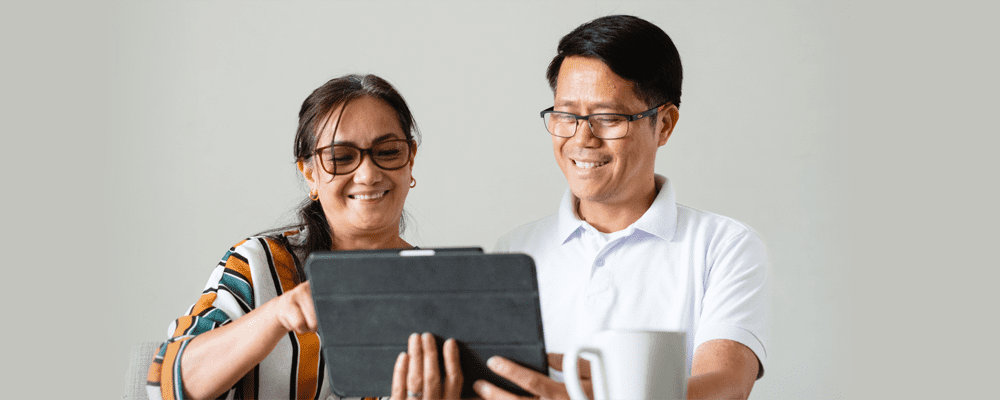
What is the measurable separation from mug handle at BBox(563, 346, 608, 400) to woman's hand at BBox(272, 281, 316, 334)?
1.26 feet

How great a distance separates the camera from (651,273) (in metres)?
1.55

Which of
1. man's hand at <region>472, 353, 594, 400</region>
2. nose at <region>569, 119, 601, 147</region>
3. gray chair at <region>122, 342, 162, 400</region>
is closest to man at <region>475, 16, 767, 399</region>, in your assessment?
nose at <region>569, 119, 601, 147</region>

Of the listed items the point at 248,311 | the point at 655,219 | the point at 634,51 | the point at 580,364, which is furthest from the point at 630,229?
the point at 248,311

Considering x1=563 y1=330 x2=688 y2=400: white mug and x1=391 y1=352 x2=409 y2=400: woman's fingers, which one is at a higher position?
x1=563 y1=330 x2=688 y2=400: white mug

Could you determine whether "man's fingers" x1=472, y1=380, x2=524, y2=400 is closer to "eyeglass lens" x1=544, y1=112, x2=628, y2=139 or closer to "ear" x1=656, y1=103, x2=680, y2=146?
"eyeglass lens" x1=544, y1=112, x2=628, y2=139

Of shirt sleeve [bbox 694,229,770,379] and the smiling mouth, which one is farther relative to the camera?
the smiling mouth

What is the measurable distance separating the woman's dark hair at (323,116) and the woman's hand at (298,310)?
44cm

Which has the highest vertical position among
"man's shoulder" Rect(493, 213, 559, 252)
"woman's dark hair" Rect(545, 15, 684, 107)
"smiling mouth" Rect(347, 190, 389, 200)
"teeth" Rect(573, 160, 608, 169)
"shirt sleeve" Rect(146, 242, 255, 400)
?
"woman's dark hair" Rect(545, 15, 684, 107)

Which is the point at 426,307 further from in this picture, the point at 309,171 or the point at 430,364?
the point at 309,171

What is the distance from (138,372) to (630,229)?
95 cm

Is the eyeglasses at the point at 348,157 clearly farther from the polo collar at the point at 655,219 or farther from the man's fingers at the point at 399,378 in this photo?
the man's fingers at the point at 399,378

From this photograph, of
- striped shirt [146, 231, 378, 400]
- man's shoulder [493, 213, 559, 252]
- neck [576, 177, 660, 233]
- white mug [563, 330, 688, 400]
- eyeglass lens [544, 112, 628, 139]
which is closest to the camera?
white mug [563, 330, 688, 400]

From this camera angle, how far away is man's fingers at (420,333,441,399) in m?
1.02

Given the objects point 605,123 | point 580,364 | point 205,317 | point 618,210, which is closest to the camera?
point 580,364
